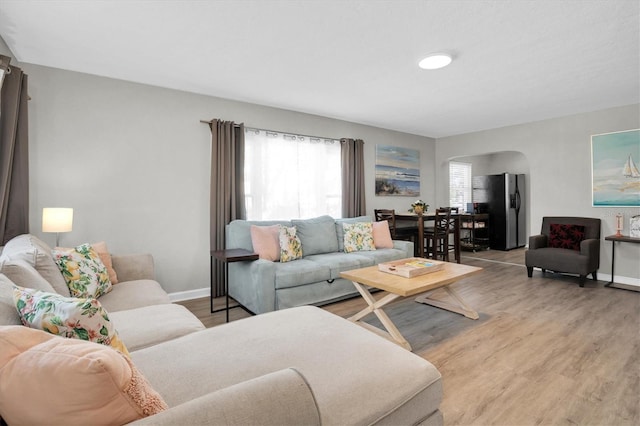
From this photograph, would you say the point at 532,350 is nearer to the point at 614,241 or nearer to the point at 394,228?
the point at 394,228

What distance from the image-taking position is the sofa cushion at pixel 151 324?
61.9 inches

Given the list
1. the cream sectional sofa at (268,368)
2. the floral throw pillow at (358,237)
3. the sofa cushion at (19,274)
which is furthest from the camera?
the floral throw pillow at (358,237)

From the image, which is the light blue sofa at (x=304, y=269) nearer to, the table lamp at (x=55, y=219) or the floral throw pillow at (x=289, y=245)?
the floral throw pillow at (x=289, y=245)

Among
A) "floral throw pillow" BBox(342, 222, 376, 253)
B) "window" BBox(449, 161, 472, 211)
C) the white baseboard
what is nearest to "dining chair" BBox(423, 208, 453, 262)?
"floral throw pillow" BBox(342, 222, 376, 253)

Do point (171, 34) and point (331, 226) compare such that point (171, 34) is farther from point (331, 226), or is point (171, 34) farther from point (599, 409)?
point (599, 409)

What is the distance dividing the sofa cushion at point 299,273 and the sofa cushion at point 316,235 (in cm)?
49

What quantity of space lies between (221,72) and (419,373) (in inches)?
123

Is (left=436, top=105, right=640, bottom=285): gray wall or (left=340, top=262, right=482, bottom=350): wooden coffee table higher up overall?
(left=436, top=105, right=640, bottom=285): gray wall

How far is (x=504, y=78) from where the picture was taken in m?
3.34

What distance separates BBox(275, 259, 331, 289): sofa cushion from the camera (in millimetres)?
3102

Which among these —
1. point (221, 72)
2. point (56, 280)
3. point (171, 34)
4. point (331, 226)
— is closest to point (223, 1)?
point (171, 34)

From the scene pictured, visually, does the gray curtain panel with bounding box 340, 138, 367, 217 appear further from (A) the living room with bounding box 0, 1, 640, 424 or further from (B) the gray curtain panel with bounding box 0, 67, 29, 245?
(B) the gray curtain panel with bounding box 0, 67, 29, 245

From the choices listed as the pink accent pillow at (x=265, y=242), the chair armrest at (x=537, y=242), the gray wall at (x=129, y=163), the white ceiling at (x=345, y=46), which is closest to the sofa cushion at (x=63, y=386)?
the white ceiling at (x=345, y=46)

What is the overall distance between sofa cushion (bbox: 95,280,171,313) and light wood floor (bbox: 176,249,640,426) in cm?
79
